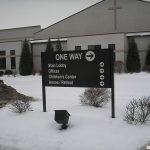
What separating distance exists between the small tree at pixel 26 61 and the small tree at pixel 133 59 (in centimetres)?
1262

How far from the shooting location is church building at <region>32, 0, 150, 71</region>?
29625 mm

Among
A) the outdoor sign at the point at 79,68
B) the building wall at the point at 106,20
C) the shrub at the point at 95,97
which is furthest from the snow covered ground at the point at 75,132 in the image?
the building wall at the point at 106,20

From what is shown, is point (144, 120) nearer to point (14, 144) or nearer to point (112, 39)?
point (14, 144)

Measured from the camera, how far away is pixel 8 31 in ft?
156

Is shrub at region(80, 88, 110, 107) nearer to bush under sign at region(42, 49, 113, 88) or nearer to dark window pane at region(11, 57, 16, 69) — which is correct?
bush under sign at region(42, 49, 113, 88)

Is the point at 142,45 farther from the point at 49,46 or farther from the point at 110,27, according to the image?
the point at 49,46

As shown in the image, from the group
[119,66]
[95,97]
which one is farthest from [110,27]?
[95,97]

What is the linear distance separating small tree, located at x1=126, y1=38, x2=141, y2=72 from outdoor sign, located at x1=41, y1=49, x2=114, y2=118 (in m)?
21.5

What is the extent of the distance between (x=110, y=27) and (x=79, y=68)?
25232 millimetres

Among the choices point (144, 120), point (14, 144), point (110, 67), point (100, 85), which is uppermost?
point (110, 67)

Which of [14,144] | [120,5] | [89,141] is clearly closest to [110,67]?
[89,141]

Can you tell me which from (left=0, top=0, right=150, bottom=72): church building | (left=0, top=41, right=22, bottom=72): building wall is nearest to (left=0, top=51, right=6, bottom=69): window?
(left=0, top=41, right=22, bottom=72): building wall

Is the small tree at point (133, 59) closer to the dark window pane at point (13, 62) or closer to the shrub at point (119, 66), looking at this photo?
the shrub at point (119, 66)

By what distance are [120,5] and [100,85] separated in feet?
85.2
